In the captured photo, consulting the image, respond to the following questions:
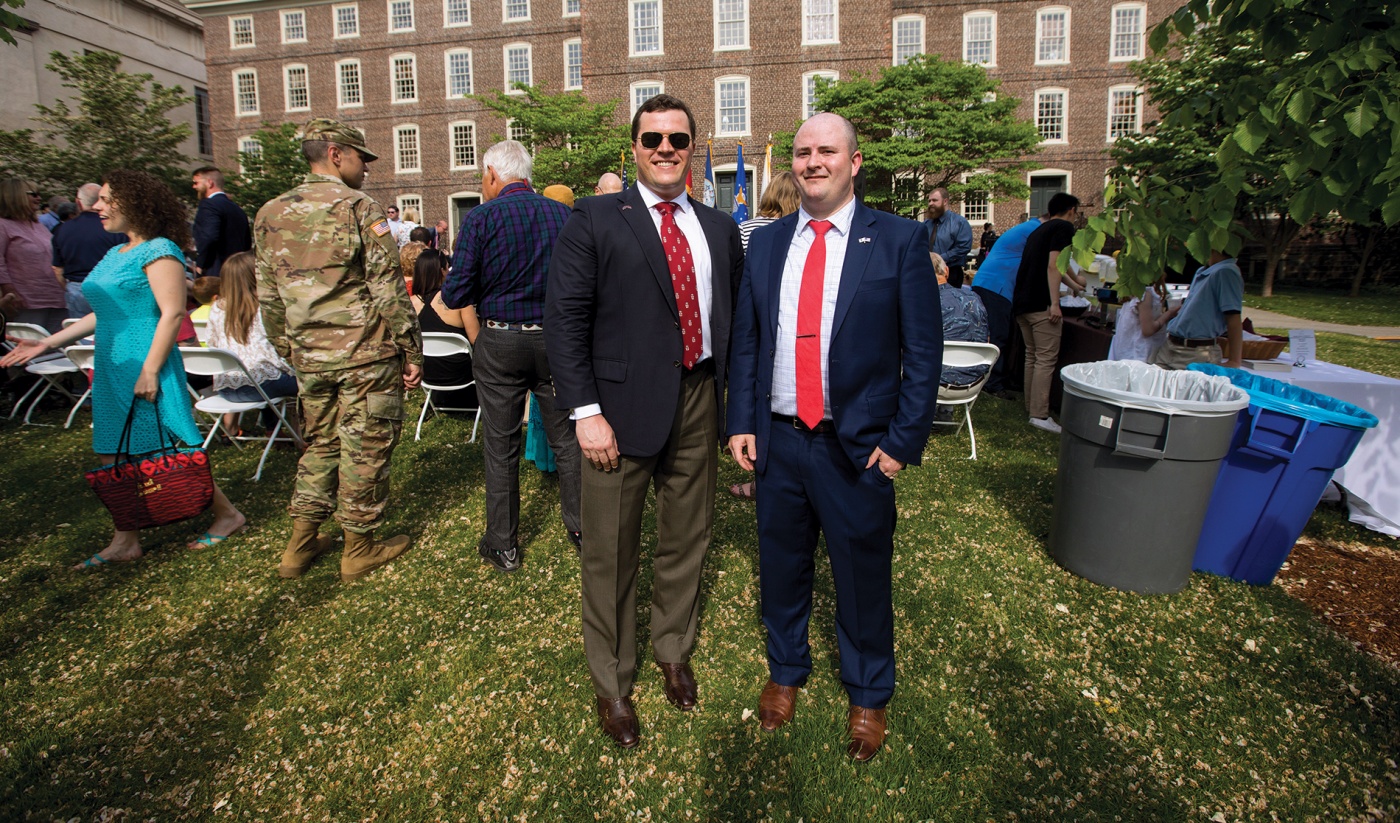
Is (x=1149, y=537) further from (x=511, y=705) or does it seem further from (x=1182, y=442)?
(x=511, y=705)

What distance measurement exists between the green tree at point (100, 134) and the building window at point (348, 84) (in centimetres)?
1690

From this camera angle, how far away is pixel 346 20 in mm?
38875

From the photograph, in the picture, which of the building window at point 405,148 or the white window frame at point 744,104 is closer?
the white window frame at point 744,104

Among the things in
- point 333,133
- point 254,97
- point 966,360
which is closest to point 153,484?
point 333,133

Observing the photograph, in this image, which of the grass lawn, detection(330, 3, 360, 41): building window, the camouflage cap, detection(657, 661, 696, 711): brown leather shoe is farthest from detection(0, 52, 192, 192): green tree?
detection(657, 661, 696, 711): brown leather shoe

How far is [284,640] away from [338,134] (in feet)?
8.76

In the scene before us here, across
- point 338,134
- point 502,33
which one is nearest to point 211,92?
point 502,33

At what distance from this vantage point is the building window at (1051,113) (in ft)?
113

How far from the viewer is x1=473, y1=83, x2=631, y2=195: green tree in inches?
1270

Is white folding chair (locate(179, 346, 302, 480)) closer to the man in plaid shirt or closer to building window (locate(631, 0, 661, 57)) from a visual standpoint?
the man in plaid shirt

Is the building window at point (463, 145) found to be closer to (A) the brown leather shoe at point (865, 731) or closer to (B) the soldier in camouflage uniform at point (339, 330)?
(B) the soldier in camouflage uniform at point (339, 330)

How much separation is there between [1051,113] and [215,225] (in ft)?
124

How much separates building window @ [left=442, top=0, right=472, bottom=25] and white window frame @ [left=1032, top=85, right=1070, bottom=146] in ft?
96.3

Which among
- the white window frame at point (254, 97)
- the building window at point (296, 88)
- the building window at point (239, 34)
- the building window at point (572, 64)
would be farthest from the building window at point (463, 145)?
the building window at point (239, 34)
